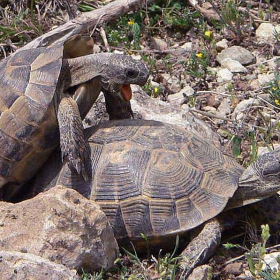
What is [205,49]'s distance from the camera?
7.37 meters

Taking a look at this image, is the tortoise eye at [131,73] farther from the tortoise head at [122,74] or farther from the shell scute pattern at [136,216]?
the shell scute pattern at [136,216]

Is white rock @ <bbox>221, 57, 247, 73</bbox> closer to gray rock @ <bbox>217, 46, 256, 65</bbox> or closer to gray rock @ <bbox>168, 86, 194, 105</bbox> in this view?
gray rock @ <bbox>217, 46, 256, 65</bbox>

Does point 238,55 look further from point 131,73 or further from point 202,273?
point 202,273

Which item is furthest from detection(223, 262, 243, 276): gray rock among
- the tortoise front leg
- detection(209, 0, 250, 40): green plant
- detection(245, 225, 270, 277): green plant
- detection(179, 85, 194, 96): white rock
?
detection(209, 0, 250, 40): green plant

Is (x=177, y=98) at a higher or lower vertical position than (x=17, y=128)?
lower

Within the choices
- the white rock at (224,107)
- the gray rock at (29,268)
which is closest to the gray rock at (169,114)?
the white rock at (224,107)

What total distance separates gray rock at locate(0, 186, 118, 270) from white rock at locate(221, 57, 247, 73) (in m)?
3.07

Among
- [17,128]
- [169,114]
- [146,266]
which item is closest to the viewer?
[146,266]

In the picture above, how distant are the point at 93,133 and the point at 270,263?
1647 millimetres

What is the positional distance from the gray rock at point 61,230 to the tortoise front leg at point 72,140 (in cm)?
46

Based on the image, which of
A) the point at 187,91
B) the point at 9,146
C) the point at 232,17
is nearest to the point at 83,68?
the point at 9,146

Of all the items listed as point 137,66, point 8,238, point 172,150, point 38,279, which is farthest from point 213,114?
point 38,279

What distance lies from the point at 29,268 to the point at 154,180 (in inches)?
55.1

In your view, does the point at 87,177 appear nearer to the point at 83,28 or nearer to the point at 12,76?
the point at 12,76
